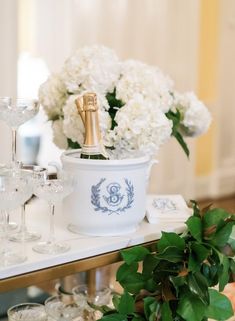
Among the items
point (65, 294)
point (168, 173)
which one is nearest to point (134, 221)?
point (65, 294)

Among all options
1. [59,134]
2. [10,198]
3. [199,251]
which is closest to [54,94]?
[59,134]

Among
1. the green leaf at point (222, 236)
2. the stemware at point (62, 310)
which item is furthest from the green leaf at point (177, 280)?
the stemware at point (62, 310)

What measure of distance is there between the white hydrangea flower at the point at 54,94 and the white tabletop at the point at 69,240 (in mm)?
260

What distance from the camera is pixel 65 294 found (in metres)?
1.64

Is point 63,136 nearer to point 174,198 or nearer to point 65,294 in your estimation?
point 174,198

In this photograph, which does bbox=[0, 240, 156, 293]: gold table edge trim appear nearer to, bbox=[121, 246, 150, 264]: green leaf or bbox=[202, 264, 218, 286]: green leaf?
bbox=[121, 246, 150, 264]: green leaf

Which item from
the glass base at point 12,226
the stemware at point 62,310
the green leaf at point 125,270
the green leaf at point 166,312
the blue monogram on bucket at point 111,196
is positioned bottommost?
the stemware at point 62,310

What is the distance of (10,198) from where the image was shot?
107 centimetres

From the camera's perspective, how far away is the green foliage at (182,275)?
1.13 m

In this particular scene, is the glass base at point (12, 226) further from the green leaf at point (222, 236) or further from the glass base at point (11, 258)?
the green leaf at point (222, 236)

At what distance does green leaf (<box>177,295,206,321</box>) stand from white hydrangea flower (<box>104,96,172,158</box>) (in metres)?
0.36

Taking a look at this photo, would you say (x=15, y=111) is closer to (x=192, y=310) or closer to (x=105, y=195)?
(x=105, y=195)

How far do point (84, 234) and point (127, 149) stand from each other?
0.23 meters

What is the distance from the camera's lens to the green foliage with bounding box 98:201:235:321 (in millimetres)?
1131
